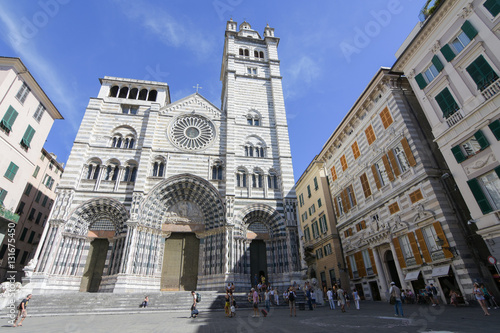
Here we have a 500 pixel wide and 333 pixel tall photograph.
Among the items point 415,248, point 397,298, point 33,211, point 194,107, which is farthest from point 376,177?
point 33,211

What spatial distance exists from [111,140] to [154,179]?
5.67 m

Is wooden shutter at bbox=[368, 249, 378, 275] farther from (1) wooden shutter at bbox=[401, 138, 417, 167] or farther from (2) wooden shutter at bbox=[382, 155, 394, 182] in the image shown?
(1) wooden shutter at bbox=[401, 138, 417, 167]

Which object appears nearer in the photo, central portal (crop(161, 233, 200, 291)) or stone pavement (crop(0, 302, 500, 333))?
stone pavement (crop(0, 302, 500, 333))

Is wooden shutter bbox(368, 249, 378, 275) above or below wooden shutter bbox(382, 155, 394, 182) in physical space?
below

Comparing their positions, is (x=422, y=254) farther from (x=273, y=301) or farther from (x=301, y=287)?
(x=273, y=301)

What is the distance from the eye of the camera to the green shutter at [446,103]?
13.6 metres

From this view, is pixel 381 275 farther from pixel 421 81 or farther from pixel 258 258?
pixel 421 81

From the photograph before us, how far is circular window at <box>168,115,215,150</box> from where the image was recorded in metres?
23.5

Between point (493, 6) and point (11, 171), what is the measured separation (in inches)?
1173

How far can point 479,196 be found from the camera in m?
11.9

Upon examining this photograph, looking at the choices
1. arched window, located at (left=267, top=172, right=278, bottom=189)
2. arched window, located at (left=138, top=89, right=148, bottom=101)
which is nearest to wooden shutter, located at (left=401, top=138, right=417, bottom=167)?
arched window, located at (left=267, top=172, right=278, bottom=189)

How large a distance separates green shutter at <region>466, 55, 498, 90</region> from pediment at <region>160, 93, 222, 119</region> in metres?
19.0

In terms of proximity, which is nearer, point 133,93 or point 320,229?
point 133,93

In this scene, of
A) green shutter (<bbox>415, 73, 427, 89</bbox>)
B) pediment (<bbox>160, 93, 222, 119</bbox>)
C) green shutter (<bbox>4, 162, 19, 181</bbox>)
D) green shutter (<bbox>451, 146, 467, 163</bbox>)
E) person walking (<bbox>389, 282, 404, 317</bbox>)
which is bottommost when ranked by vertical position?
person walking (<bbox>389, 282, 404, 317</bbox>)
